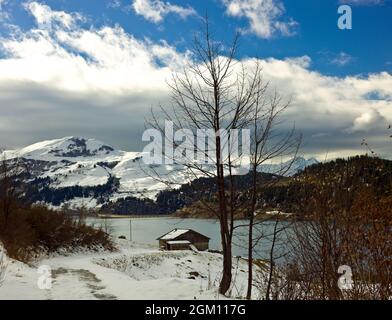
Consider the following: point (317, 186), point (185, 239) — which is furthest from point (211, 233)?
point (317, 186)

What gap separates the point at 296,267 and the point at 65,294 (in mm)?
6928

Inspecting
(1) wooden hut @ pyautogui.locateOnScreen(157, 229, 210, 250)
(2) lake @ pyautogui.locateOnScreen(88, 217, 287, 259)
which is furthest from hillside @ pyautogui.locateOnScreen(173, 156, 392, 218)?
(1) wooden hut @ pyautogui.locateOnScreen(157, 229, 210, 250)

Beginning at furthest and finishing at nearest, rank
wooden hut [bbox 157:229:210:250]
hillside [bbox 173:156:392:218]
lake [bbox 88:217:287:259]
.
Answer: wooden hut [bbox 157:229:210:250] → lake [bbox 88:217:287:259] → hillside [bbox 173:156:392:218]

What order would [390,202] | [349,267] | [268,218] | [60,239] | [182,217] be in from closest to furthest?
[390,202]
[349,267]
[182,217]
[268,218]
[60,239]

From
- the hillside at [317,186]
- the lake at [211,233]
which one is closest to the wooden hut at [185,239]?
the lake at [211,233]

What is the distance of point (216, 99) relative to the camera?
10.7 metres

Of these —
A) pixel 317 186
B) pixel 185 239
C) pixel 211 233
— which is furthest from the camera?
pixel 211 233

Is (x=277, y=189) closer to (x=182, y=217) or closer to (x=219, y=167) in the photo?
(x=219, y=167)

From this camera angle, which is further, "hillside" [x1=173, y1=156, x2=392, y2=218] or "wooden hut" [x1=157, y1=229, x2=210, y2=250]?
"wooden hut" [x1=157, y1=229, x2=210, y2=250]

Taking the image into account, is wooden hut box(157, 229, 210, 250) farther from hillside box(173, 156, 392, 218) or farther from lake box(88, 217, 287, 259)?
hillside box(173, 156, 392, 218)

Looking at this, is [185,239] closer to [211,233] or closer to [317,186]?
[211,233]

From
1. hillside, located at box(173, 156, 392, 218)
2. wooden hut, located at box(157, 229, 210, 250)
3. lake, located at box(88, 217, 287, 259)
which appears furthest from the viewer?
wooden hut, located at box(157, 229, 210, 250)

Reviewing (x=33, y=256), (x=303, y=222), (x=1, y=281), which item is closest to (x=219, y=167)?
(x=303, y=222)

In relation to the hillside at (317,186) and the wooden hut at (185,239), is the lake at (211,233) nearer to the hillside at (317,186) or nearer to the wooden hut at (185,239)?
the hillside at (317,186)
